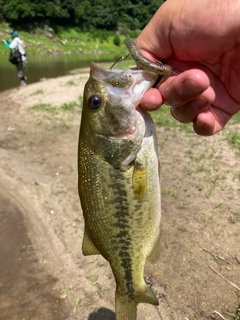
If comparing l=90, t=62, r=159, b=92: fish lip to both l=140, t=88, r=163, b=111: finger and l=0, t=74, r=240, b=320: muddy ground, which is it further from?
l=0, t=74, r=240, b=320: muddy ground

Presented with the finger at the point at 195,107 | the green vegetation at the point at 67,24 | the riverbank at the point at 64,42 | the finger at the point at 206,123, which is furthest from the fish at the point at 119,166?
the green vegetation at the point at 67,24

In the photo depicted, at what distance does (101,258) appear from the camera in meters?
4.66

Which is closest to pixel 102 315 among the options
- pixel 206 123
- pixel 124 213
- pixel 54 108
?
pixel 124 213

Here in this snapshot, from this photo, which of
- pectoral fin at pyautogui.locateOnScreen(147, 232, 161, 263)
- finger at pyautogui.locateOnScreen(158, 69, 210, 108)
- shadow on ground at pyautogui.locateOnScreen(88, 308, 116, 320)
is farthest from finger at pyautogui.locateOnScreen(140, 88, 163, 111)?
shadow on ground at pyautogui.locateOnScreen(88, 308, 116, 320)

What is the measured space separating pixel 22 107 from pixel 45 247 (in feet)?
24.5

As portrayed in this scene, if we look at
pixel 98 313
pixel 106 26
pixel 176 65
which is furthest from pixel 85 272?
pixel 106 26

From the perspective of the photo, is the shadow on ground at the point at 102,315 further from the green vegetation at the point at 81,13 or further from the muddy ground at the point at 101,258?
the green vegetation at the point at 81,13

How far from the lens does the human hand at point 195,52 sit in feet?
7.19

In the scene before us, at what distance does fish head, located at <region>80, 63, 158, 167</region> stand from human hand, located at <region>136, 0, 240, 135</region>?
12 cm

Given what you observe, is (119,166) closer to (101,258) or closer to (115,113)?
(115,113)

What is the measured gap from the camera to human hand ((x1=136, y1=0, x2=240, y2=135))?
219 cm

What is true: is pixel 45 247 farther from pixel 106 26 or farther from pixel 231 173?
pixel 106 26

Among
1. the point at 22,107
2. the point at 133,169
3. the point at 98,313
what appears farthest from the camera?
the point at 22,107

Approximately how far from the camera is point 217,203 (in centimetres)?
519
